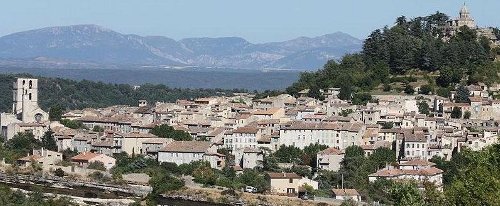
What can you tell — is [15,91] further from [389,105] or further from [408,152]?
[408,152]

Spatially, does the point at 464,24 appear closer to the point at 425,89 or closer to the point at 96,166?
the point at 425,89

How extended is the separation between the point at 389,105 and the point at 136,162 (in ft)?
38.2

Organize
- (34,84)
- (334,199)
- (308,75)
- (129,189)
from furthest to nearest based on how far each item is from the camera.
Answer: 1. (308,75)
2. (34,84)
3. (129,189)
4. (334,199)


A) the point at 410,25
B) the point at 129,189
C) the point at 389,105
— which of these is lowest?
the point at 129,189

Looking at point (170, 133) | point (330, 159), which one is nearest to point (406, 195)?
point (330, 159)

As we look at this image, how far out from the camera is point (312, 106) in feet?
148

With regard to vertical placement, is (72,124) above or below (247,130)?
below

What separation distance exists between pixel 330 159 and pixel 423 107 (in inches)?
408

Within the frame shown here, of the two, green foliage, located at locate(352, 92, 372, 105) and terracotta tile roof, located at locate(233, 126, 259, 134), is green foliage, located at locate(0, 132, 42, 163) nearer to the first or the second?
terracotta tile roof, located at locate(233, 126, 259, 134)

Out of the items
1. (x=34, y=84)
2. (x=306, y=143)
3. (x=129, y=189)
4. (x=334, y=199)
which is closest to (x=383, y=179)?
(x=334, y=199)

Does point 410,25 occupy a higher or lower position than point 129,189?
higher

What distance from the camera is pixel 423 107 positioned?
4562cm

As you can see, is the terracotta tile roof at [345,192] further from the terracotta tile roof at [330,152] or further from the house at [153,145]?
the house at [153,145]

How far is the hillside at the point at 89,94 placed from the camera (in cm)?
7994
